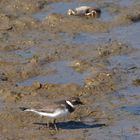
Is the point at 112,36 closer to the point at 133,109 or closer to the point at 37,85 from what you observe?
the point at 37,85

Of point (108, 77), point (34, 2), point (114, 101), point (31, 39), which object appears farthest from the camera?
point (34, 2)

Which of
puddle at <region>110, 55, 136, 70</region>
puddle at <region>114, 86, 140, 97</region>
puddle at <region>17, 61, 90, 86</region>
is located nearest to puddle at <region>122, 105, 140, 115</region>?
puddle at <region>114, 86, 140, 97</region>

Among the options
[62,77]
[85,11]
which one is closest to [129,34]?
[85,11]

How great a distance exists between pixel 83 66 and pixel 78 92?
1.20 metres

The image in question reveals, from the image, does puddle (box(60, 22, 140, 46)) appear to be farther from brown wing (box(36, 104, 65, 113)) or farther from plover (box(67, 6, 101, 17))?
brown wing (box(36, 104, 65, 113))

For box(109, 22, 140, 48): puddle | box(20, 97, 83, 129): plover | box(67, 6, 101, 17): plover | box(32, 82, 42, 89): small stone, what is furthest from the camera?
box(67, 6, 101, 17): plover

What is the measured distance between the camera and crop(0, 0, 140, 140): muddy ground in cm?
1162

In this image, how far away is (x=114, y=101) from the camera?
41.1 feet

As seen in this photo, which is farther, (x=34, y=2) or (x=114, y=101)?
(x=34, y=2)

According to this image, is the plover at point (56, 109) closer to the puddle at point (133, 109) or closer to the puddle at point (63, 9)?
the puddle at point (133, 109)

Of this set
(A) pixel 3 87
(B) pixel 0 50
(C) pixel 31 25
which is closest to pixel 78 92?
(A) pixel 3 87

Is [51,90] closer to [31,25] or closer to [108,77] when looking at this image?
[108,77]

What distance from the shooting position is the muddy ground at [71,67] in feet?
38.1

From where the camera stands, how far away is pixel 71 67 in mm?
14055
